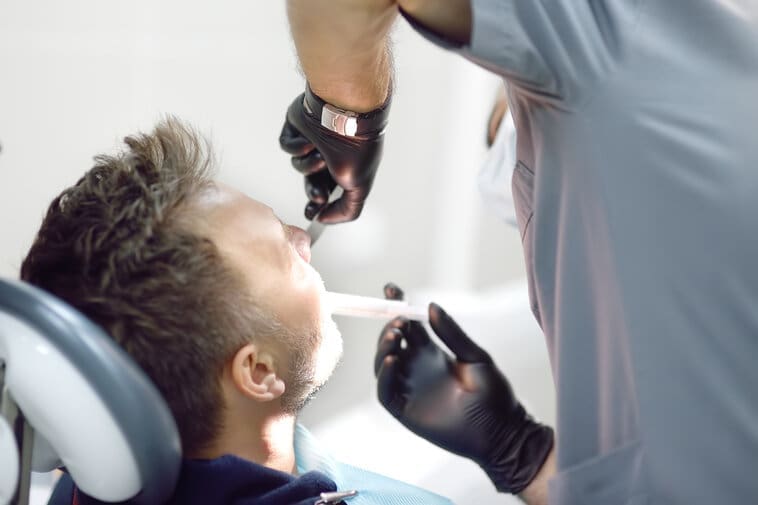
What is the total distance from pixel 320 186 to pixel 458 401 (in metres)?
0.40

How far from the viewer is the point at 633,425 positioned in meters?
0.81

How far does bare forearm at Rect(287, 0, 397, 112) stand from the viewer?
2.65ft

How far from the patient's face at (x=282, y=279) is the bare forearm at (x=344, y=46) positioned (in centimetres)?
19

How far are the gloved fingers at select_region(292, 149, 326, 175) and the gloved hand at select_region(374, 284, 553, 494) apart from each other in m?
0.27

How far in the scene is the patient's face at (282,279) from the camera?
97cm

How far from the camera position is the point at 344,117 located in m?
1.10

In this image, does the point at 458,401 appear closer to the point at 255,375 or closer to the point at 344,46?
the point at 255,375

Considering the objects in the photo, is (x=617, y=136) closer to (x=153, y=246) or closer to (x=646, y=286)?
(x=646, y=286)

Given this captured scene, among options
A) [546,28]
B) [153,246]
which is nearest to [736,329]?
[546,28]

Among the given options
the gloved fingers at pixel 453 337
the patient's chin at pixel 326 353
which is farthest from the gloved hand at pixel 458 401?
the patient's chin at pixel 326 353

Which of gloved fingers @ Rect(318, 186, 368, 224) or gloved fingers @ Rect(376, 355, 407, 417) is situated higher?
gloved fingers @ Rect(318, 186, 368, 224)

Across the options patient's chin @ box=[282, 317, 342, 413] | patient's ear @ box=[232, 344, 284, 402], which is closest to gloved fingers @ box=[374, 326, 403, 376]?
patient's chin @ box=[282, 317, 342, 413]

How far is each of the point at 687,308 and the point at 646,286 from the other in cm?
4

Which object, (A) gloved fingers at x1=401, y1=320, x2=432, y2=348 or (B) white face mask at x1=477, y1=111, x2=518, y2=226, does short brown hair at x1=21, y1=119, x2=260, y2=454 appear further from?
(B) white face mask at x1=477, y1=111, x2=518, y2=226
